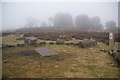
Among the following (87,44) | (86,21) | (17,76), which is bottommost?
(17,76)

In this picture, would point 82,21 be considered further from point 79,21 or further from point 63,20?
point 63,20

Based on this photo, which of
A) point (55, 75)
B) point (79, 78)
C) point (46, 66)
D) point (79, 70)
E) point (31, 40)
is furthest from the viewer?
point (31, 40)

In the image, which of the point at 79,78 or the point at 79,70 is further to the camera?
the point at 79,70

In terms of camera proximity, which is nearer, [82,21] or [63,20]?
[82,21]

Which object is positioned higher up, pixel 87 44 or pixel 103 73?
pixel 87 44

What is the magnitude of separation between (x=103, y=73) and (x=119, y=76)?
640mm

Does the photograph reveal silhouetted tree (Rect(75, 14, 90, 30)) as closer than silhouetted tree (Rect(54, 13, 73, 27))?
Yes

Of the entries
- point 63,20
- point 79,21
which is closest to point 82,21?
point 79,21

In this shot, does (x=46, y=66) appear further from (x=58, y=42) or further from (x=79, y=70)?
(x=58, y=42)

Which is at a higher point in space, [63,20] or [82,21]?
[63,20]

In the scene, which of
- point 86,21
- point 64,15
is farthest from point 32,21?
point 86,21

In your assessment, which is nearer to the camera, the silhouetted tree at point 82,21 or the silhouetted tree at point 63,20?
the silhouetted tree at point 82,21

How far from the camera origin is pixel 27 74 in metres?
4.44

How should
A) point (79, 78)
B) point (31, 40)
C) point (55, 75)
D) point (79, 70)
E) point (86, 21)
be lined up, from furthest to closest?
1. point (86, 21)
2. point (31, 40)
3. point (79, 70)
4. point (55, 75)
5. point (79, 78)
